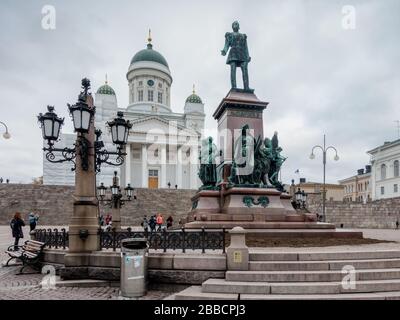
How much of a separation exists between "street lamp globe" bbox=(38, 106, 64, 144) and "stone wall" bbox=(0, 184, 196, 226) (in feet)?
112

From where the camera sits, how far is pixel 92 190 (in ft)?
31.7

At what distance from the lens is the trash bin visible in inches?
297

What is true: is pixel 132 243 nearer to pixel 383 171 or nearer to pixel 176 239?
pixel 176 239

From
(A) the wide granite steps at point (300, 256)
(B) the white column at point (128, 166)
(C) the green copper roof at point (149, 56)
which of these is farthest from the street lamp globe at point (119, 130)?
(C) the green copper roof at point (149, 56)

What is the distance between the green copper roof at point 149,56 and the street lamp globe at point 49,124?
80.5 meters

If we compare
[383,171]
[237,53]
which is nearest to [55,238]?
[237,53]

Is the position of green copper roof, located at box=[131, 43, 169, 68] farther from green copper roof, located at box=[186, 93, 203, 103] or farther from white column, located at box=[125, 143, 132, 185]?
white column, located at box=[125, 143, 132, 185]

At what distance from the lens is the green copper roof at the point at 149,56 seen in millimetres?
87000

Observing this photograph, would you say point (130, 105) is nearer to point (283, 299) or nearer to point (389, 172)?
point (389, 172)

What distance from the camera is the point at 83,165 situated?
379 inches

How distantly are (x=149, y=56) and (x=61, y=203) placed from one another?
5077 cm

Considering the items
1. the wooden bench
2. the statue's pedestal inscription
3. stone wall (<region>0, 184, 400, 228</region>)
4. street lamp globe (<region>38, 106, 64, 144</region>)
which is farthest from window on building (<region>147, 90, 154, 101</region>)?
street lamp globe (<region>38, 106, 64, 144</region>)
